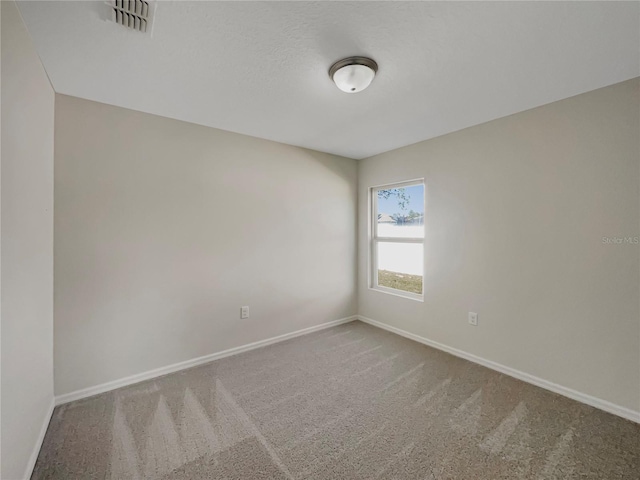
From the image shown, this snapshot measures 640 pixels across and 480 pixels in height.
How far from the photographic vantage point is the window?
341 cm

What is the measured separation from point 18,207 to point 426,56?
2368 millimetres

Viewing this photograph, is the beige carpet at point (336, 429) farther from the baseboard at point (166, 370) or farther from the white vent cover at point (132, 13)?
the white vent cover at point (132, 13)

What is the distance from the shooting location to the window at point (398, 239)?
341cm

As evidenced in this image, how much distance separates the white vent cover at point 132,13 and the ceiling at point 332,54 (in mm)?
46

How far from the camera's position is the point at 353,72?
1.73 metres

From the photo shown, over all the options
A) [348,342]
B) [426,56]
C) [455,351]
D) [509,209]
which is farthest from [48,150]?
[455,351]

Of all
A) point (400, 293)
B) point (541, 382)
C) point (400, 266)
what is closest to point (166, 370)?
point (400, 293)

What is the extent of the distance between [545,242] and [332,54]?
2.23 m

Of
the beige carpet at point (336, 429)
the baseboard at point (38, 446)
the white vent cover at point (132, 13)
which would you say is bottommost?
the beige carpet at point (336, 429)

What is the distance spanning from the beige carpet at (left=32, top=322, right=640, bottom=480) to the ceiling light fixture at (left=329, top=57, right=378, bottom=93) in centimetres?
228

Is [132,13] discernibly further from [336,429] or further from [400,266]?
Answer: [400,266]

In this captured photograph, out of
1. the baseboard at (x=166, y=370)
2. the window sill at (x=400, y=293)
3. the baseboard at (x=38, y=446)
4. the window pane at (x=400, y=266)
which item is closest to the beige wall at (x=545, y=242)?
the window sill at (x=400, y=293)

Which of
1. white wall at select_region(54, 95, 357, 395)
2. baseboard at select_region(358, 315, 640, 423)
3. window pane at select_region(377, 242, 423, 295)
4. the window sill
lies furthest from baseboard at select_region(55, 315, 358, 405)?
baseboard at select_region(358, 315, 640, 423)

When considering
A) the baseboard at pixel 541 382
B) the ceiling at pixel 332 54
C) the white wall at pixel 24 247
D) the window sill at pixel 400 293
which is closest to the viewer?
the white wall at pixel 24 247
